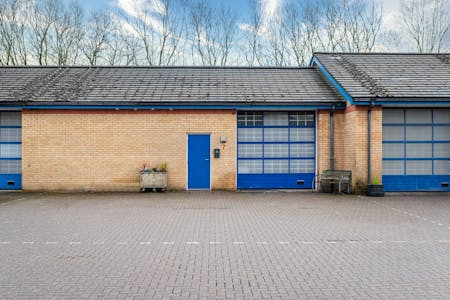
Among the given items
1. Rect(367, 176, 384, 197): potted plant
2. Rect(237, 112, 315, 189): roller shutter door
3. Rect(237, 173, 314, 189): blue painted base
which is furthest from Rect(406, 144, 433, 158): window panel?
Rect(237, 173, 314, 189): blue painted base

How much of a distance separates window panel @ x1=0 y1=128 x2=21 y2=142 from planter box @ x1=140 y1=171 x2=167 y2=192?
5403 mm

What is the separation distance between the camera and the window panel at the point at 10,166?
1477 cm

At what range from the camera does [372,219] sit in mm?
9156

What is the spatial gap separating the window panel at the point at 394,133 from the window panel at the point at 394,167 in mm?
900

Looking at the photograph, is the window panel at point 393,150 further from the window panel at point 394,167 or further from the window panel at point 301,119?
the window panel at point 301,119

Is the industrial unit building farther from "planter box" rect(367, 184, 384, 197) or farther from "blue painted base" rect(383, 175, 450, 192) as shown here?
"planter box" rect(367, 184, 384, 197)

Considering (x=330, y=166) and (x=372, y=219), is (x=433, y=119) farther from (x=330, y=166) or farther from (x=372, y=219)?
(x=372, y=219)

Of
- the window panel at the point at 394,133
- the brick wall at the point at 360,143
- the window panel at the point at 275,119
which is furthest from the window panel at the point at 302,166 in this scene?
the window panel at the point at 394,133

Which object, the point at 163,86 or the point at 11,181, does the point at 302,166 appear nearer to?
the point at 163,86

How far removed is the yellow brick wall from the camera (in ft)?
47.5

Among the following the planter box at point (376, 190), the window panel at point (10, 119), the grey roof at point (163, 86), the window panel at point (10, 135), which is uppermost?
the grey roof at point (163, 86)

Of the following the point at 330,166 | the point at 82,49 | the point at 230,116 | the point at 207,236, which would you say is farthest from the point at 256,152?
the point at 82,49

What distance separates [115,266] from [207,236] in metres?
2.27

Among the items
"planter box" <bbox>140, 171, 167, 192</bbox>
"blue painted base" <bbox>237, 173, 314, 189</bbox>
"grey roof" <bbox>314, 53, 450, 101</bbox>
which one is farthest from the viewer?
"blue painted base" <bbox>237, 173, 314, 189</bbox>
